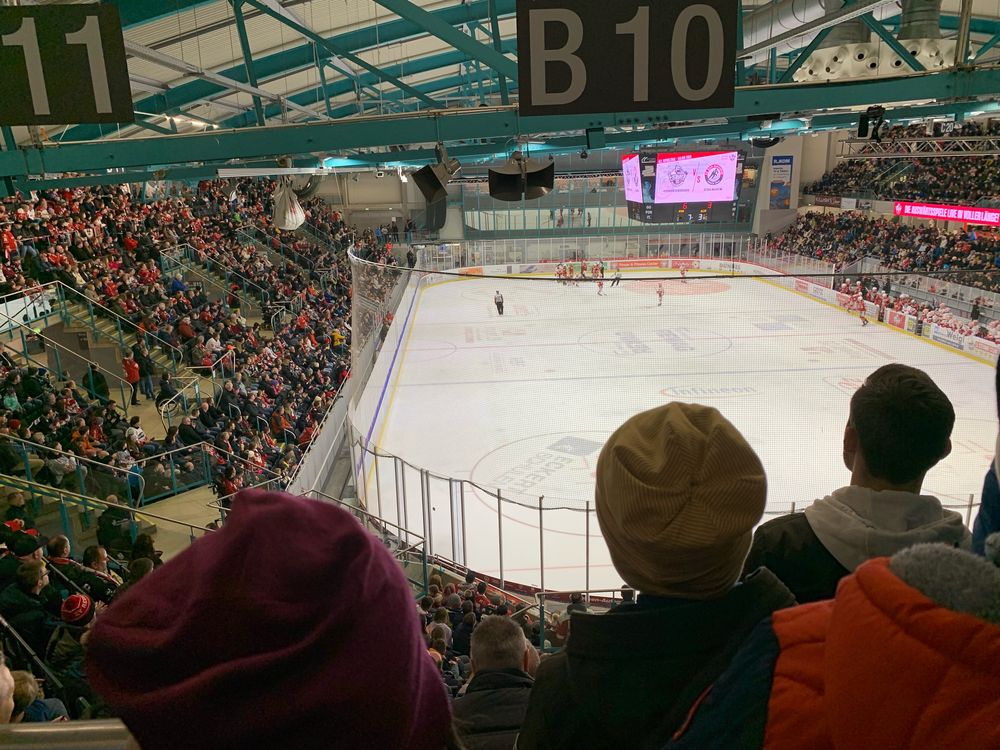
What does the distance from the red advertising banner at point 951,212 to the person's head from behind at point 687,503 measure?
22660 millimetres

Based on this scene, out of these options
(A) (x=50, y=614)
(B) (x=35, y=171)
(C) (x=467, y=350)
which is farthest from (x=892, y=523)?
(C) (x=467, y=350)

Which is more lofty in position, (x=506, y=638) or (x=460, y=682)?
(x=506, y=638)

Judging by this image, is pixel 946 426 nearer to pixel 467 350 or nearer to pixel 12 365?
pixel 12 365

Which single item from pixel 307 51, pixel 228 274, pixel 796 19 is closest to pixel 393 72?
pixel 307 51

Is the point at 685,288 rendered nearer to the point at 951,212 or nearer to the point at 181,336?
the point at 181,336

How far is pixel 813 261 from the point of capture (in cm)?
1816

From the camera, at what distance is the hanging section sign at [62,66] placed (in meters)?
3.66

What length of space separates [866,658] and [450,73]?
21651mm

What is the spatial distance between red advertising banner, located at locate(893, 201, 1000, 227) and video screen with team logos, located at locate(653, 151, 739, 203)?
5428 millimetres

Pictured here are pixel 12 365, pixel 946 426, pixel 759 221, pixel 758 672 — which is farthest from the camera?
pixel 759 221

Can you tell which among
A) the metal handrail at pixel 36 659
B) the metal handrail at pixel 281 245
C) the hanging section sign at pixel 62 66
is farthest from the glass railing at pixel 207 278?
the metal handrail at pixel 36 659

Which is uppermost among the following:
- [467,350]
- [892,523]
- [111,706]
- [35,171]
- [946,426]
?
[35,171]

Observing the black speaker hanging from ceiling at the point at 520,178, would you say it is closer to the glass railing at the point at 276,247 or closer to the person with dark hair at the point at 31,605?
the person with dark hair at the point at 31,605

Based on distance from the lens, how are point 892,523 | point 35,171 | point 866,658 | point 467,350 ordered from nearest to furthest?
point 866,658 < point 892,523 < point 35,171 < point 467,350
